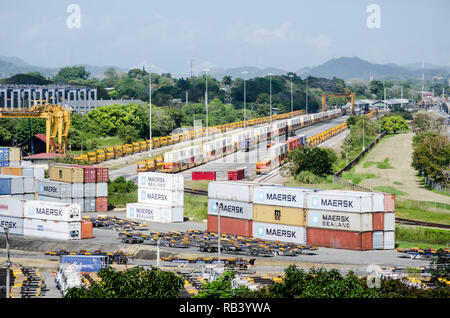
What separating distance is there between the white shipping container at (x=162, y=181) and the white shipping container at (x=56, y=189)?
776cm

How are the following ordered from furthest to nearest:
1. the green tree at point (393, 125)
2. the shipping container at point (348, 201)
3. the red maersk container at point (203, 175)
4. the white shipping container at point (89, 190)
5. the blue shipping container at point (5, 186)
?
the green tree at point (393, 125)
the red maersk container at point (203, 175)
the white shipping container at point (89, 190)
the blue shipping container at point (5, 186)
the shipping container at point (348, 201)

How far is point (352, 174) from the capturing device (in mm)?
107375

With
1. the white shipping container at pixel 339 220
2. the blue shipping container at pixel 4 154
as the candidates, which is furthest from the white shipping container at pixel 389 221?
the blue shipping container at pixel 4 154

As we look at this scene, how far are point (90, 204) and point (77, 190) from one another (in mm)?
2360

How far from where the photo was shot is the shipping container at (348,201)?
59.2 meters

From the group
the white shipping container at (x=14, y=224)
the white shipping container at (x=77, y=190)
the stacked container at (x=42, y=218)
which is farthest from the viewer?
the white shipping container at (x=77, y=190)

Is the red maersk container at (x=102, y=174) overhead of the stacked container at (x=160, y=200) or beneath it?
overhead

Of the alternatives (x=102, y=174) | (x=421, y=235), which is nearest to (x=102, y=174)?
(x=102, y=174)

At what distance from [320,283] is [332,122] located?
147064 millimetres

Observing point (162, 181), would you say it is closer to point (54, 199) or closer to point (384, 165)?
point (54, 199)

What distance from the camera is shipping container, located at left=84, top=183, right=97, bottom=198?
7800 centimetres

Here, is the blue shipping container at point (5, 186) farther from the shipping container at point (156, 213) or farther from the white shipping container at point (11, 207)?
the shipping container at point (156, 213)

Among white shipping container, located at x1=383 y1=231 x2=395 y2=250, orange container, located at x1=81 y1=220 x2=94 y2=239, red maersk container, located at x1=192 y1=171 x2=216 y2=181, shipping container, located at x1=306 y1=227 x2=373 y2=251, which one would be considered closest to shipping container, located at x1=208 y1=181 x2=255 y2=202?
shipping container, located at x1=306 y1=227 x2=373 y2=251

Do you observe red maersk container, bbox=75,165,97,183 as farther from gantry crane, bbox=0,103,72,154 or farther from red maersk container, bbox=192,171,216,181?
gantry crane, bbox=0,103,72,154
